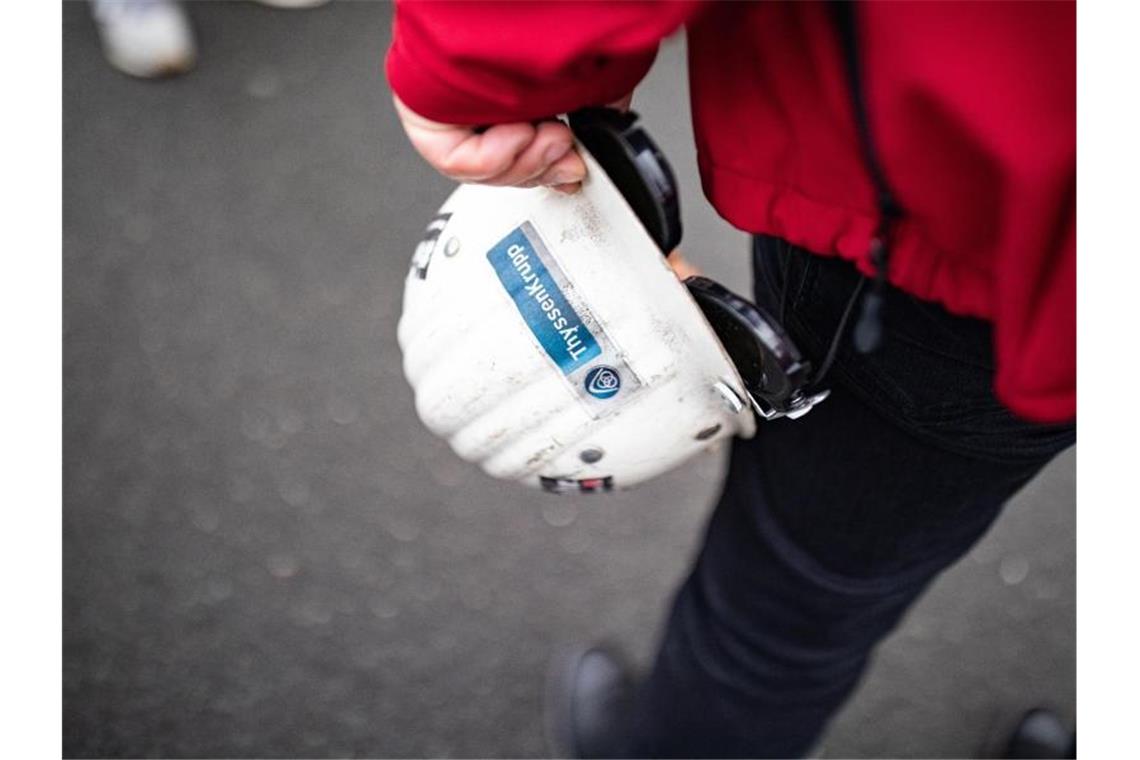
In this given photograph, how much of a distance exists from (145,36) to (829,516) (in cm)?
135

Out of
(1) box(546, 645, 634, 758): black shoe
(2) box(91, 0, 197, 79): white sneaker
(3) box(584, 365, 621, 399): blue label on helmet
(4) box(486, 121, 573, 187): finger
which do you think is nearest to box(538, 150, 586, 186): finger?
(4) box(486, 121, 573, 187): finger

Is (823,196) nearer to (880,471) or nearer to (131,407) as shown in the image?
(880,471)

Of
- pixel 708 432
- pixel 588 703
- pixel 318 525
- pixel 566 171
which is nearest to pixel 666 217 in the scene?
pixel 566 171

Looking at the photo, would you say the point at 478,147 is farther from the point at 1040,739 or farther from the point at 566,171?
the point at 1040,739

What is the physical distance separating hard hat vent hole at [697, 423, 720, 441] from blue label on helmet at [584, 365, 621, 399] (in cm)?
8

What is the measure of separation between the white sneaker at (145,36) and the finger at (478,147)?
1.23m

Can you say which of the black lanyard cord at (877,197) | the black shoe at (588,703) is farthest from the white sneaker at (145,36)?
the black lanyard cord at (877,197)

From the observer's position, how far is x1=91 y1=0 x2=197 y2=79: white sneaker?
5.61ft

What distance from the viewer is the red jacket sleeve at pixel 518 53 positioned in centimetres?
55

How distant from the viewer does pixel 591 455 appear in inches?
31.7

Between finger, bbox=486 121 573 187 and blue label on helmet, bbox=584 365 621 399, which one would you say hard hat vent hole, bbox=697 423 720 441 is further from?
finger, bbox=486 121 573 187

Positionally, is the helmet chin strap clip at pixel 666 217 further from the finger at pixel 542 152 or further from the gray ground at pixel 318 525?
the gray ground at pixel 318 525
